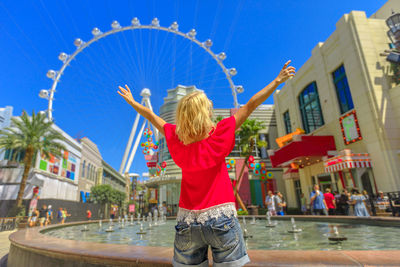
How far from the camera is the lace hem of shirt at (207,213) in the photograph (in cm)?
152

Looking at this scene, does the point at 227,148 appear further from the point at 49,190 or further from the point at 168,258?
the point at 49,190

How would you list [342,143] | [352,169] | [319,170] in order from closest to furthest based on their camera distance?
[352,169], [342,143], [319,170]

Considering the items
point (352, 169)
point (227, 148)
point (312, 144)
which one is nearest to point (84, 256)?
point (227, 148)

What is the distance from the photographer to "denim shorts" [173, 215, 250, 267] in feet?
4.75

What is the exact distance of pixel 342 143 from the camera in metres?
18.9

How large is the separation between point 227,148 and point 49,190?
3605 centimetres

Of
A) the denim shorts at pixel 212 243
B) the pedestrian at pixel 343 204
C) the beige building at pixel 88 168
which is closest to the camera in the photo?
the denim shorts at pixel 212 243

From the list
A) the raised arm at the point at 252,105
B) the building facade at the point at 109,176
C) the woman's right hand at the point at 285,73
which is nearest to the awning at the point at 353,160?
the woman's right hand at the point at 285,73

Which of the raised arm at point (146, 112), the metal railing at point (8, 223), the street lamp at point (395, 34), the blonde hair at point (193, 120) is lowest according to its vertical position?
the metal railing at point (8, 223)

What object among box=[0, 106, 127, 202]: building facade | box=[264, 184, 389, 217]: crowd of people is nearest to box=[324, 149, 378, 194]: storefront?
box=[264, 184, 389, 217]: crowd of people

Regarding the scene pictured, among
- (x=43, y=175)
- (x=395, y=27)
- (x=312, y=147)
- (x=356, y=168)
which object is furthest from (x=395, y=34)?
(x=43, y=175)

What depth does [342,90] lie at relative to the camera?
63.4 ft

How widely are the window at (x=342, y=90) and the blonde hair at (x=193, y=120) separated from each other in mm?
20125

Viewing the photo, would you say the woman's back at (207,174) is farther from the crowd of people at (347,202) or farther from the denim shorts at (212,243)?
the crowd of people at (347,202)
